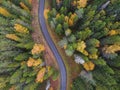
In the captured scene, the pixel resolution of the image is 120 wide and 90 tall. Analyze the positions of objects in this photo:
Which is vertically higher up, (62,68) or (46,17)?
(46,17)

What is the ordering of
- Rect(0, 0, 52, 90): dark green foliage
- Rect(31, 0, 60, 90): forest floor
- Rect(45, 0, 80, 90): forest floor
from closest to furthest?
Rect(0, 0, 52, 90): dark green foliage, Rect(45, 0, 80, 90): forest floor, Rect(31, 0, 60, 90): forest floor

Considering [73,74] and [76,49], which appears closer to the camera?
[76,49]

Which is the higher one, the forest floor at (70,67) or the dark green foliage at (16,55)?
the dark green foliage at (16,55)

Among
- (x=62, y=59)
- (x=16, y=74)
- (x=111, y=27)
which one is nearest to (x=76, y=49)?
(x=62, y=59)

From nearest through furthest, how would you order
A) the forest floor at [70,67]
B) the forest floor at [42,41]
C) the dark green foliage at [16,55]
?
the dark green foliage at [16,55] < the forest floor at [70,67] < the forest floor at [42,41]

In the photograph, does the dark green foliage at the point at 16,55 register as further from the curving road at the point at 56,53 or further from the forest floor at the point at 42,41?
the curving road at the point at 56,53

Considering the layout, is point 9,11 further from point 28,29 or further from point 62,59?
point 62,59

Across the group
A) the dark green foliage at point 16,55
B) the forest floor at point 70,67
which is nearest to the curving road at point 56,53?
the forest floor at point 70,67

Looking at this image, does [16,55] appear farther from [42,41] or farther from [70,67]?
[70,67]

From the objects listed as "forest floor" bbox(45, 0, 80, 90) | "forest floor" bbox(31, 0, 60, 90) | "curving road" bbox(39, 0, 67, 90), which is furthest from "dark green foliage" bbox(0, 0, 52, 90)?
"forest floor" bbox(45, 0, 80, 90)

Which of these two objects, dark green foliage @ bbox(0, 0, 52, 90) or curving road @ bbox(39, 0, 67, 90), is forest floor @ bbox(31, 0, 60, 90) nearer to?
curving road @ bbox(39, 0, 67, 90)

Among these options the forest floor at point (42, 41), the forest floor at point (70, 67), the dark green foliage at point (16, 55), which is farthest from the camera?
the forest floor at point (42, 41)
